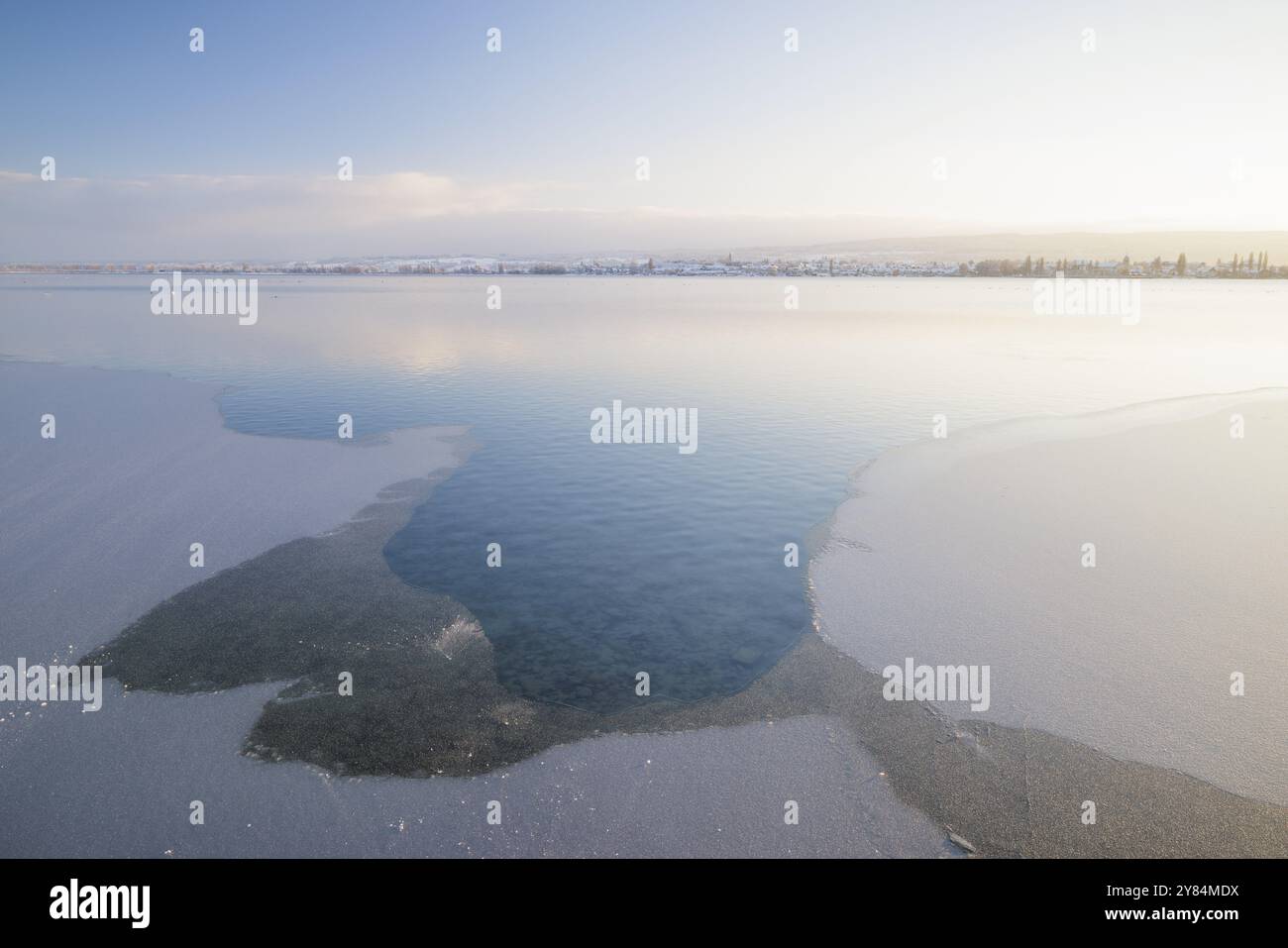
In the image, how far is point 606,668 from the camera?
8055 mm

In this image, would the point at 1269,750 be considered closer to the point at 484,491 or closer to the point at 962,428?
the point at 484,491

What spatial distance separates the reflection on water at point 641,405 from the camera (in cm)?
909

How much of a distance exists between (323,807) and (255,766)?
36.9 inches

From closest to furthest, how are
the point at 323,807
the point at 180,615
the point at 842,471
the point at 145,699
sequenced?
the point at 323,807 < the point at 145,699 < the point at 180,615 < the point at 842,471

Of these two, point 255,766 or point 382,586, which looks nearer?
point 255,766

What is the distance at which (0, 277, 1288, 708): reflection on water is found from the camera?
9.09 meters

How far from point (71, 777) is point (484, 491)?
839 cm

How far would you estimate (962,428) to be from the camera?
1900 cm

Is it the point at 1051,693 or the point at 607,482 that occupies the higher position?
the point at 607,482

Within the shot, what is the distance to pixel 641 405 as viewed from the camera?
2134 cm
